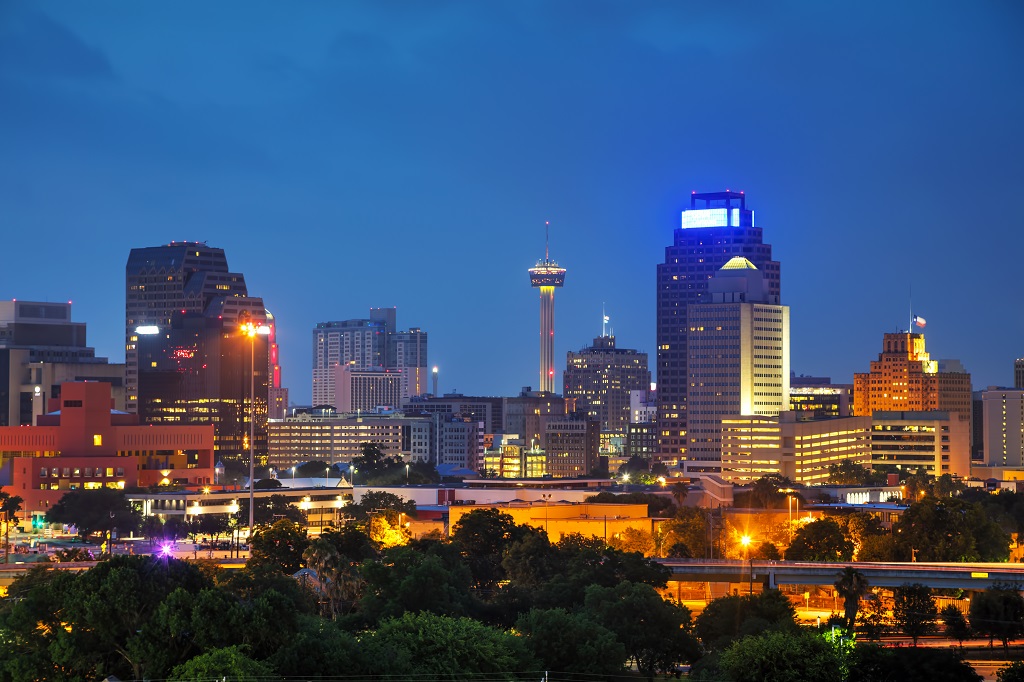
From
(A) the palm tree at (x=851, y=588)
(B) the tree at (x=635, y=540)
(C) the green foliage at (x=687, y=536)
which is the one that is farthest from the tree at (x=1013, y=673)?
(B) the tree at (x=635, y=540)

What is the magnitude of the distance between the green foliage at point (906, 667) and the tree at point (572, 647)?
11179 mm

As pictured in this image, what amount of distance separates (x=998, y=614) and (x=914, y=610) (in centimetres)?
560

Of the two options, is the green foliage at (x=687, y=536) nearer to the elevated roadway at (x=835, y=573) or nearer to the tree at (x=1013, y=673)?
the elevated roadway at (x=835, y=573)

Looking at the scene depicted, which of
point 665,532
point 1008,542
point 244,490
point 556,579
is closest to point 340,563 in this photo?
point 556,579

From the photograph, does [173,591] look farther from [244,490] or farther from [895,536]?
[244,490]

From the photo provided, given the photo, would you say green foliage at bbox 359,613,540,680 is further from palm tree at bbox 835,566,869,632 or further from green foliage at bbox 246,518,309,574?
green foliage at bbox 246,518,309,574

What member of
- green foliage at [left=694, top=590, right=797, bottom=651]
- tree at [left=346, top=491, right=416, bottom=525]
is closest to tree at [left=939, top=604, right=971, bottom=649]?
green foliage at [left=694, top=590, right=797, bottom=651]

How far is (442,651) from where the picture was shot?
72.6 meters

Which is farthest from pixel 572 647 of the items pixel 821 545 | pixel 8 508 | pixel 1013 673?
pixel 8 508

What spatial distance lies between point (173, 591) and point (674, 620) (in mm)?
31004

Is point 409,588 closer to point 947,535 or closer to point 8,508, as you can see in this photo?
point 947,535

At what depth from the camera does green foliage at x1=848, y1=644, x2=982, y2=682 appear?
77.8 metres

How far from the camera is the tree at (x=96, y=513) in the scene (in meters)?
162

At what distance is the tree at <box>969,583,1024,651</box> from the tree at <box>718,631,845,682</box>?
26.0m
